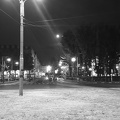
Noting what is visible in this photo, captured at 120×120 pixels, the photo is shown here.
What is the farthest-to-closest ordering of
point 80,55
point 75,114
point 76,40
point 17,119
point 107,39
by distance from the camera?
1. point 80,55
2. point 76,40
3. point 107,39
4. point 75,114
5. point 17,119

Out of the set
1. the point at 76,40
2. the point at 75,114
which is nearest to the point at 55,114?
the point at 75,114

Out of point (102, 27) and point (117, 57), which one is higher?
point (102, 27)

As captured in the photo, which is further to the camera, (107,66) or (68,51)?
(68,51)

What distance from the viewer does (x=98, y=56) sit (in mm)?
65562

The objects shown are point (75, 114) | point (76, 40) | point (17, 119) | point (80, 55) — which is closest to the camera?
point (17, 119)

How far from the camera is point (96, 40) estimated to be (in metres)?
64.7

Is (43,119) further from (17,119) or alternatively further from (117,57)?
(117,57)

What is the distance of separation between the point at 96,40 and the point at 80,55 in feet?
39.5

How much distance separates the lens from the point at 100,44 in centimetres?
6391

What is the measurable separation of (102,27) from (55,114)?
53827 millimetres

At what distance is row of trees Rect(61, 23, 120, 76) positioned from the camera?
63466 millimetres

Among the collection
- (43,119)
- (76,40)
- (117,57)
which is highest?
(76,40)

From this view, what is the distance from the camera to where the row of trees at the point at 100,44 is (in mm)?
63466

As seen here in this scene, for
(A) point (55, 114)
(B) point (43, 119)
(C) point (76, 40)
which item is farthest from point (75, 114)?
(C) point (76, 40)
